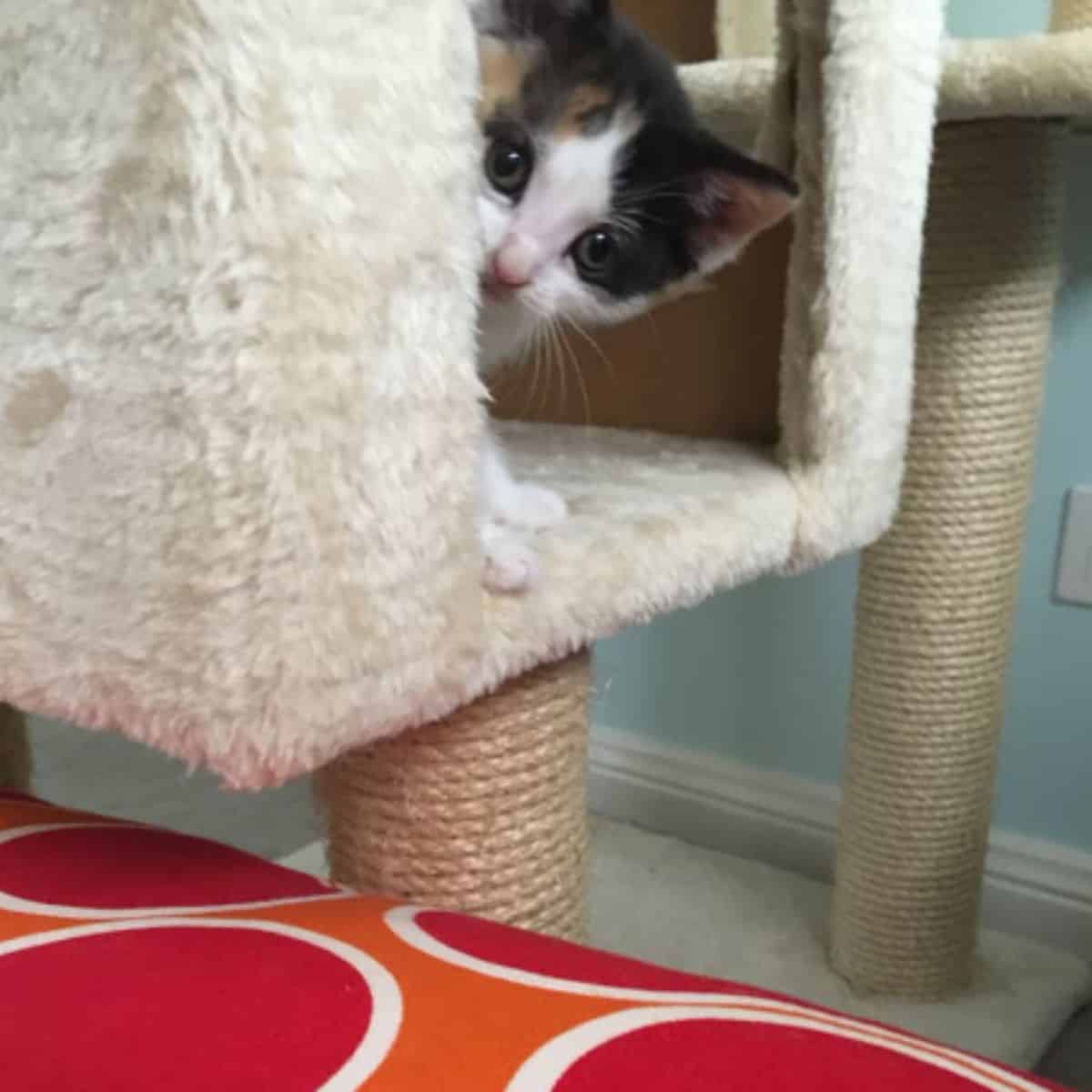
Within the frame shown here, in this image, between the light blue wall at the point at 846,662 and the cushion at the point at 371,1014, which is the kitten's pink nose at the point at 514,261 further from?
the light blue wall at the point at 846,662

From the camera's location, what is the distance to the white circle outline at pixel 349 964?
36cm

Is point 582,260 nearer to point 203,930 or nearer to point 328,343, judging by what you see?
point 328,343

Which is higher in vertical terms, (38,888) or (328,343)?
(328,343)

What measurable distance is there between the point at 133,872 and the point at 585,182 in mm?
487

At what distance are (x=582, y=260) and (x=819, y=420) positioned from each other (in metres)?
0.19

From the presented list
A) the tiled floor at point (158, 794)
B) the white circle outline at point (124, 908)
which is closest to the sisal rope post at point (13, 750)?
the white circle outline at point (124, 908)

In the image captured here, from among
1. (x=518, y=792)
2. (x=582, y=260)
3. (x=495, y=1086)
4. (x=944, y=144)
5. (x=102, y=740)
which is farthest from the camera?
(x=102, y=740)

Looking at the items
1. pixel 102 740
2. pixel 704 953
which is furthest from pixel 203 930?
pixel 102 740

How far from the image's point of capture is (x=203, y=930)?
0.45m

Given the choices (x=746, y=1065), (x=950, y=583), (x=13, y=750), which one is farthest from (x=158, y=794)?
(x=746, y=1065)

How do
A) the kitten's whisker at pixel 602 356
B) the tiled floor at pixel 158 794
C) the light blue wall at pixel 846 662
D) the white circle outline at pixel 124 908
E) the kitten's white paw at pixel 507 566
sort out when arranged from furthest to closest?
1. the tiled floor at pixel 158 794
2. the light blue wall at pixel 846 662
3. the kitten's whisker at pixel 602 356
4. the kitten's white paw at pixel 507 566
5. the white circle outline at pixel 124 908

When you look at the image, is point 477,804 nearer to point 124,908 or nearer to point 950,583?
point 124,908

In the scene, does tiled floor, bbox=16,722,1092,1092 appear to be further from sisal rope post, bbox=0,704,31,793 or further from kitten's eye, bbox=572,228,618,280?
kitten's eye, bbox=572,228,618,280

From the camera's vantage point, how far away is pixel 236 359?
429 millimetres
